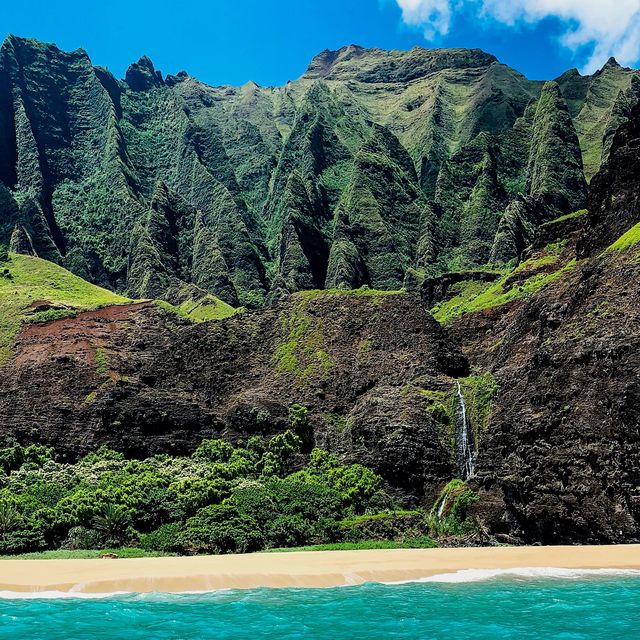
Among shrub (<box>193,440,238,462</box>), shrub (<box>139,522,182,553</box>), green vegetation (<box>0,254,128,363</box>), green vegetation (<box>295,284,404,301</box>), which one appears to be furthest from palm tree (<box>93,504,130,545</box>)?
green vegetation (<box>0,254,128,363</box>)

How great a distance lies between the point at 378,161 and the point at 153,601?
579ft

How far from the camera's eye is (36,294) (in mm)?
123250

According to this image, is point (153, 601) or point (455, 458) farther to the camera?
point (455, 458)

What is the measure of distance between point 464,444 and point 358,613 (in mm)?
39325

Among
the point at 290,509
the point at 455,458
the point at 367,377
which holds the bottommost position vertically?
the point at 290,509

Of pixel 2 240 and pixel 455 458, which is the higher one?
pixel 2 240

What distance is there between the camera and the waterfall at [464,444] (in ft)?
203

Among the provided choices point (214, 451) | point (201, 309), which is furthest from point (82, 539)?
point (201, 309)

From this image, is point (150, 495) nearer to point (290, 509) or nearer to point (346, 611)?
point (290, 509)

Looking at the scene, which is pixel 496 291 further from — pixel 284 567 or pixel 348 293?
pixel 284 567

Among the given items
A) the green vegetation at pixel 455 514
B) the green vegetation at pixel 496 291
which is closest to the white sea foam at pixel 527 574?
the green vegetation at pixel 455 514

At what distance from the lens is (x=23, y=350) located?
331 feet

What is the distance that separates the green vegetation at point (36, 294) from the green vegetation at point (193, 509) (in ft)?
153

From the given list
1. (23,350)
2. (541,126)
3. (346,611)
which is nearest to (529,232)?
(541,126)
